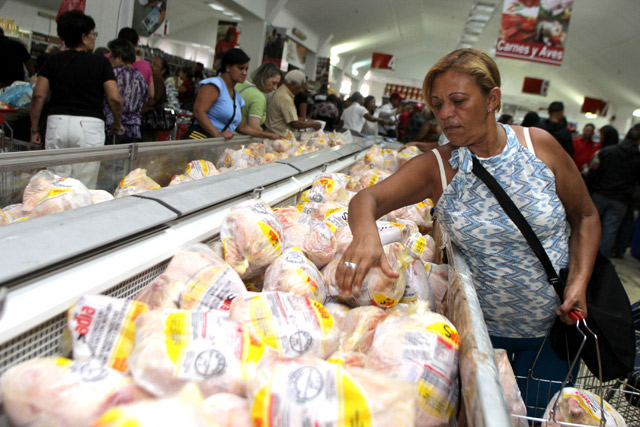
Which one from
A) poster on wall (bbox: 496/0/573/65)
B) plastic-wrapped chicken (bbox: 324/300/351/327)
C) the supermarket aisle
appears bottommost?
the supermarket aisle

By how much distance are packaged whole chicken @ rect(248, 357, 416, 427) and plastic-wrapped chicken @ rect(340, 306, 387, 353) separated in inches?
14.2

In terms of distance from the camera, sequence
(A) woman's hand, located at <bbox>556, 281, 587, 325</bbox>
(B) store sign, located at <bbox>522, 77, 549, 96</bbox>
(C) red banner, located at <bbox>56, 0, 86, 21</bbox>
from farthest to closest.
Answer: (B) store sign, located at <bbox>522, 77, 549, 96</bbox> → (C) red banner, located at <bbox>56, 0, 86, 21</bbox> → (A) woman's hand, located at <bbox>556, 281, 587, 325</bbox>

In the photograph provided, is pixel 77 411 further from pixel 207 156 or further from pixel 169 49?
pixel 169 49

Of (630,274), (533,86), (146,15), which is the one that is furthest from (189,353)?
(533,86)

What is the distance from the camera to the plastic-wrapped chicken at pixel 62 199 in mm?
1586

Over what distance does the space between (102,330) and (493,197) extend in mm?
1411

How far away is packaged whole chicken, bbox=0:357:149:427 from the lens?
2.55 feet

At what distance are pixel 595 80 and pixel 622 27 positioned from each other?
9389 millimetres

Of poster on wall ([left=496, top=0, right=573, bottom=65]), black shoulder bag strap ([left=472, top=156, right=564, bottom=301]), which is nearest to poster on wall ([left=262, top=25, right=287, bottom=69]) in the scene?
poster on wall ([left=496, top=0, right=573, bottom=65])

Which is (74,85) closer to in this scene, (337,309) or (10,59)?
(337,309)

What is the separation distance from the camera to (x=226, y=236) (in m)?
1.56

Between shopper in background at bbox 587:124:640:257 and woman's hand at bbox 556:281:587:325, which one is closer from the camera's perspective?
woman's hand at bbox 556:281:587:325

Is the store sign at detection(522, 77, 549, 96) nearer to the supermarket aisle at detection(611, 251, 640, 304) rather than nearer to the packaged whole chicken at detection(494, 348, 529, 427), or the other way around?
the supermarket aisle at detection(611, 251, 640, 304)

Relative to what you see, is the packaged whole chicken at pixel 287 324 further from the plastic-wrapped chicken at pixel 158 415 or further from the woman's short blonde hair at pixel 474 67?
the woman's short blonde hair at pixel 474 67
